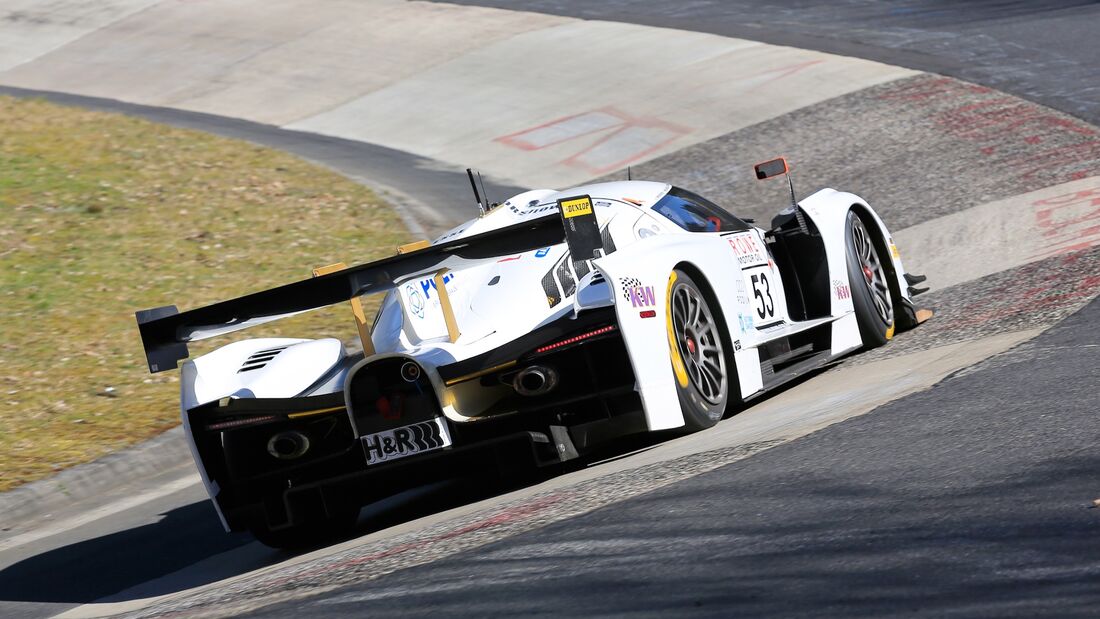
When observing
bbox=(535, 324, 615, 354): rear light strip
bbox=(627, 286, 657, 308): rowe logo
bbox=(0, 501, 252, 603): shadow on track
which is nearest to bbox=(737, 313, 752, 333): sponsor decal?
bbox=(627, 286, 657, 308): rowe logo

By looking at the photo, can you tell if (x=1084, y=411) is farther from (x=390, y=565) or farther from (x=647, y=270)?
(x=390, y=565)

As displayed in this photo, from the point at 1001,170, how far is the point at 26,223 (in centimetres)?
942

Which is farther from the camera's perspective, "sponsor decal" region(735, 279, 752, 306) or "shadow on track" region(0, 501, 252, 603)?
"sponsor decal" region(735, 279, 752, 306)

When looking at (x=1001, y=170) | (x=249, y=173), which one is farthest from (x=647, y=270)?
(x=249, y=173)

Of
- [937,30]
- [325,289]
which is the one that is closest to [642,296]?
[325,289]

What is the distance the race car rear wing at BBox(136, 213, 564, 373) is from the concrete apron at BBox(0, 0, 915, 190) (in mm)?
9893

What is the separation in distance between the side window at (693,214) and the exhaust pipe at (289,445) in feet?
7.92

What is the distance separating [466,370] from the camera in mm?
6301

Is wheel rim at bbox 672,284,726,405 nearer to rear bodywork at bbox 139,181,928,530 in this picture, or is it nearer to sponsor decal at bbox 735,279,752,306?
rear bodywork at bbox 139,181,928,530

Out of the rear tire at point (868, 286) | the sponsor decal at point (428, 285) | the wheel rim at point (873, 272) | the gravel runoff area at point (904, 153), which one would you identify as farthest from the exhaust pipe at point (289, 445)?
the gravel runoff area at point (904, 153)

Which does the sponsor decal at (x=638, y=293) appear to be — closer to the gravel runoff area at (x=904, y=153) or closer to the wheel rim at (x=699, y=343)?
the wheel rim at (x=699, y=343)

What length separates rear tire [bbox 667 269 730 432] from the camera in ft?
21.3

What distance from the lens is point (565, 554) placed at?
5004mm

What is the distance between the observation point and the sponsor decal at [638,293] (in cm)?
627
